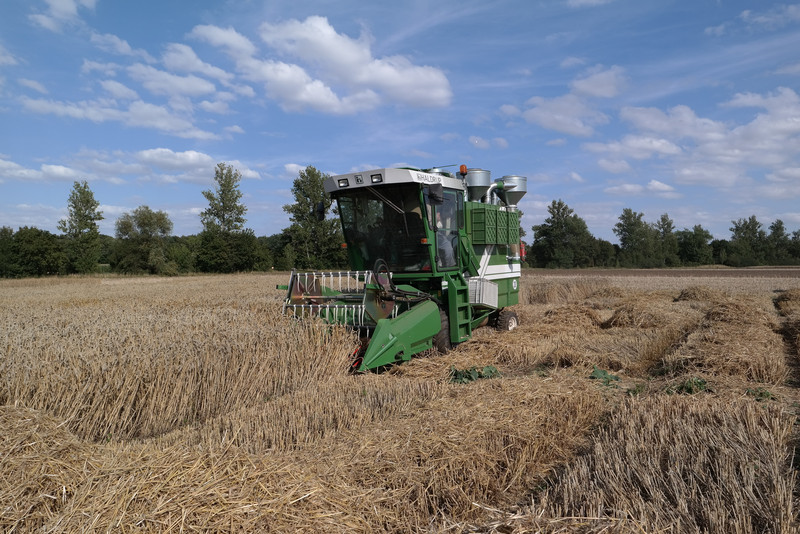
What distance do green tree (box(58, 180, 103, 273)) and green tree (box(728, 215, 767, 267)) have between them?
5665cm

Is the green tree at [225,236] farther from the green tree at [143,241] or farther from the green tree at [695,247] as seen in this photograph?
the green tree at [695,247]

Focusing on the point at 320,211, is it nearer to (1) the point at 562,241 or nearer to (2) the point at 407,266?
(2) the point at 407,266

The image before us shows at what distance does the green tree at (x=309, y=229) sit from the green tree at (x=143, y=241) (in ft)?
39.5

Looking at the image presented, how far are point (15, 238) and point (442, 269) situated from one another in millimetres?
43620

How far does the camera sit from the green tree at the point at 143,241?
46.0 meters

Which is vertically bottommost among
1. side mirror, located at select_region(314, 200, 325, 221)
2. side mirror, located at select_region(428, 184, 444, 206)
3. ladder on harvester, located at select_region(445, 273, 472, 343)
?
ladder on harvester, located at select_region(445, 273, 472, 343)

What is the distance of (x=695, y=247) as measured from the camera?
59.3 metres

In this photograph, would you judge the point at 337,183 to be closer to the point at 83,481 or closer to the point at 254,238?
the point at 83,481

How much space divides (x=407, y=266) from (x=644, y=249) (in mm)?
60444

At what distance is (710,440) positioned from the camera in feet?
11.0

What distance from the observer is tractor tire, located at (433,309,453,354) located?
310 inches

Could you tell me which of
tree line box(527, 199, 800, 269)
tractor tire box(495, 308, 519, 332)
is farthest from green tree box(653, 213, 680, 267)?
tractor tire box(495, 308, 519, 332)

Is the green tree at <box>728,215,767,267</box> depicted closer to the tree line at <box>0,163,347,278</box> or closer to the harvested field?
the tree line at <box>0,163,347,278</box>

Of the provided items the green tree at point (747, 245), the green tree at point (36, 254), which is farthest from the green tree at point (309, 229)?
the green tree at point (747, 245)
